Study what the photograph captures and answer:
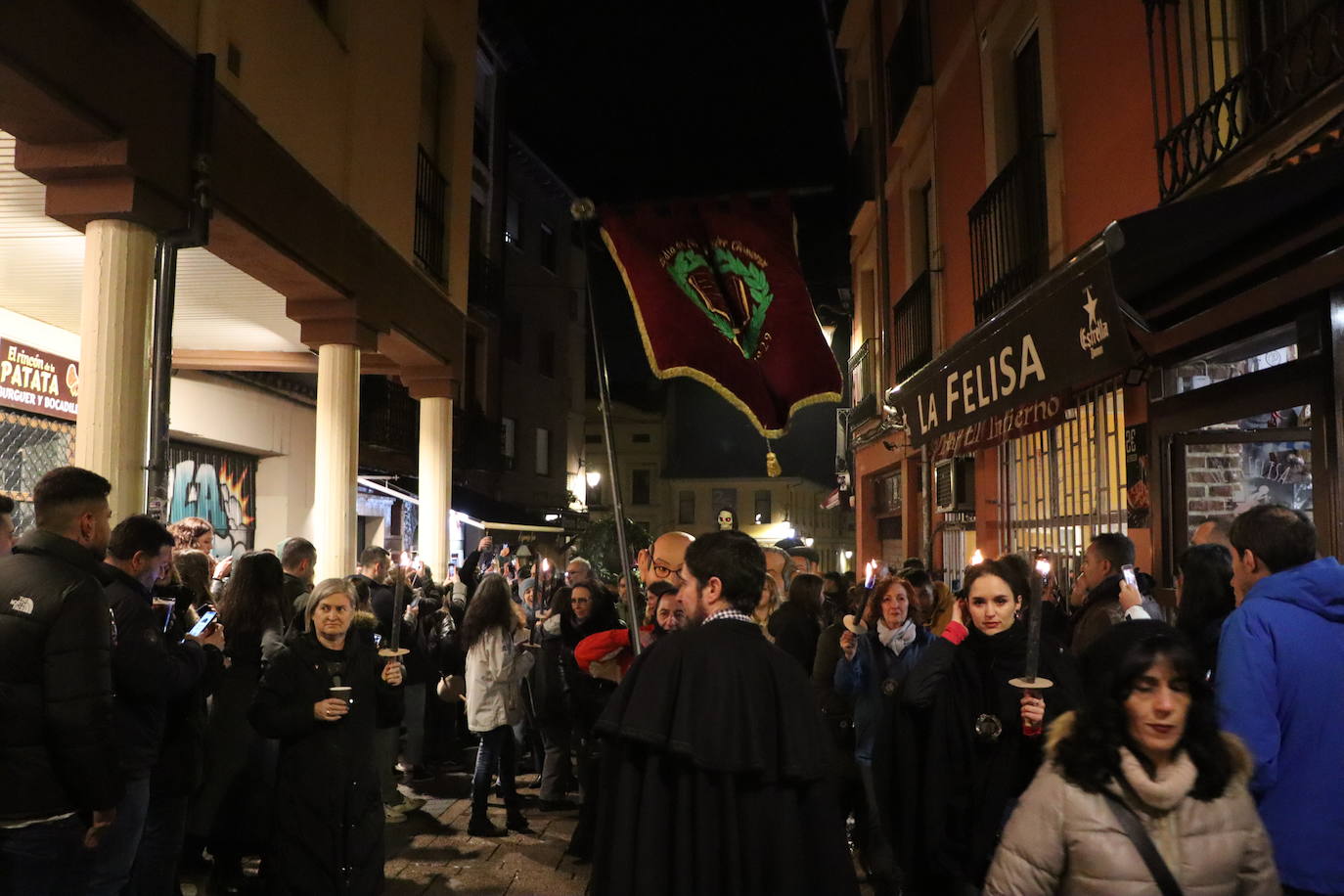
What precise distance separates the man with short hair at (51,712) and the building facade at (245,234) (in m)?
2.72

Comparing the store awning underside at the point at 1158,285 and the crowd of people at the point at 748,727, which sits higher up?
the store awning underside at the point at 1158,285

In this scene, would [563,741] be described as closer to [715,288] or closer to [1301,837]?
[715,288]

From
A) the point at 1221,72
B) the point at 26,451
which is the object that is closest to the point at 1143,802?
the point at 1221,72

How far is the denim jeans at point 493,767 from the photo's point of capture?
7797 millimetres

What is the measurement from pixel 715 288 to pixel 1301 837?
17.5ft

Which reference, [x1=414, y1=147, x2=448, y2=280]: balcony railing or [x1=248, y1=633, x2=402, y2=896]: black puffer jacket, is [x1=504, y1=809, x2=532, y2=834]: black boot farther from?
[x1=414, y1=147, x2=448, y2=280]: balcony railing

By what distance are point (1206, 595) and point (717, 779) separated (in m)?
2.77

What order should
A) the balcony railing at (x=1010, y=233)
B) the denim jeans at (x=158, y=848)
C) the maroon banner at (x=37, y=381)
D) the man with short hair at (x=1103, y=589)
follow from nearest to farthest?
the denim jeans at (x=158, y=848) < the man with short hair at (x=1103, y=589) < the balcony railing at (x=1010, y=233) < the maroon banner at (x=37, y=381)

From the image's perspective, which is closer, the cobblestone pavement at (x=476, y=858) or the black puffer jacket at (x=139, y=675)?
the black puffer jacket at (x=139, y=675)

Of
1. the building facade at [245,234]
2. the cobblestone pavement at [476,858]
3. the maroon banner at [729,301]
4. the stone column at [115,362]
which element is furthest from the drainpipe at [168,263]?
the cobblestone pavement at [476,858]

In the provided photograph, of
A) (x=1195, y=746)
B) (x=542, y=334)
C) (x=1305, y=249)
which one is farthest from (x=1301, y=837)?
(x=542, y=334)

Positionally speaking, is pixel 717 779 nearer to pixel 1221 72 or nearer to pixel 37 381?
pixel 1221 72

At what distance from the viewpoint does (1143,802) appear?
2.80 m

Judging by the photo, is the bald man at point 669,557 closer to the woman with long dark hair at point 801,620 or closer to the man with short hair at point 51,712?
the woman with long dark hair at point 801,620
